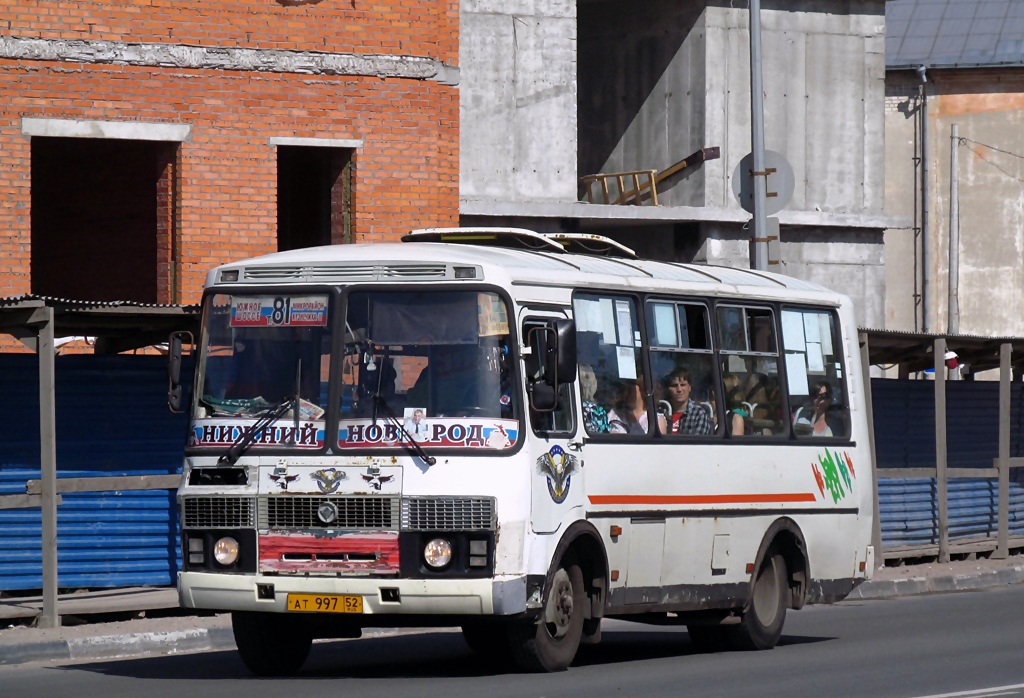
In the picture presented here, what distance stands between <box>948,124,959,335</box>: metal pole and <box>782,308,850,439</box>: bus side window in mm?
35340

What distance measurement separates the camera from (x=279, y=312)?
1148cm

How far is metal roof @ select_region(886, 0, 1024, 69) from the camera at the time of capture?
5116 centimetres

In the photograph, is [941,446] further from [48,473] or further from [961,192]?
[961,192]

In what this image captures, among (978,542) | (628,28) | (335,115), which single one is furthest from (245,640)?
(628,28)

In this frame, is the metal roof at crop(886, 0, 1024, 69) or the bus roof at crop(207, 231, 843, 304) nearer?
the bus roof at crop(207, 231, 843, 304)

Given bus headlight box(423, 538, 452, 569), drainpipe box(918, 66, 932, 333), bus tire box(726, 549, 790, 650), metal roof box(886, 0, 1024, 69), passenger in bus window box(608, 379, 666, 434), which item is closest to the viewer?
bus headlight box(423, 538, 452, 569)

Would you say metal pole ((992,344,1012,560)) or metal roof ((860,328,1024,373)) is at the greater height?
metal roof ((860,328,1024,373))

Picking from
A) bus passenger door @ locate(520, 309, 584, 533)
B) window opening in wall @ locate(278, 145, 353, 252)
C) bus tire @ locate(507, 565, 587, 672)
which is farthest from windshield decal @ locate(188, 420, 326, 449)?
window opening in wall @ locate(278, 145, 353, 252)

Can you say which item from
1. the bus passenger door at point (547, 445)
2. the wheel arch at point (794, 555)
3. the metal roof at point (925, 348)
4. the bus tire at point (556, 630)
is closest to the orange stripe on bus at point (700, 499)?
the wheel arch at point (794, 555)

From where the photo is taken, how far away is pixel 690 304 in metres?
13.1

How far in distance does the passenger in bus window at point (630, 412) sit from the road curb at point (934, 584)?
7.22 metres

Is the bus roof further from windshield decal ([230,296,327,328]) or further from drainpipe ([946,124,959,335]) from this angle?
drainpipe ([946,124,959,335])

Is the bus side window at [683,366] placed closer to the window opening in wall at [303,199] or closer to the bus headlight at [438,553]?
the bus headlight at [438,553]

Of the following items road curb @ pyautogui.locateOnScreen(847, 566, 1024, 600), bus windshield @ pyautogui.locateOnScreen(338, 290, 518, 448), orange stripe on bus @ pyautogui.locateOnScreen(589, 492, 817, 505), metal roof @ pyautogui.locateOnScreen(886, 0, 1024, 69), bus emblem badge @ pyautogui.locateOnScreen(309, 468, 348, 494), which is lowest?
road curb @ pyautogui.locateOnScreen(847, 566, 1024, 600)
